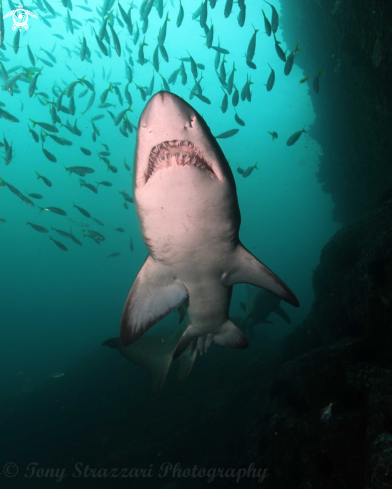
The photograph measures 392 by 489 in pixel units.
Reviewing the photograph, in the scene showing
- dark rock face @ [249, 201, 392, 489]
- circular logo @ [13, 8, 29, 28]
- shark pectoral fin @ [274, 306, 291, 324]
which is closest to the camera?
dark rock face @ [249, 201, 392, 489]

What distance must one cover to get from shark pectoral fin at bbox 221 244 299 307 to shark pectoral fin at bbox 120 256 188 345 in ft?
2.30

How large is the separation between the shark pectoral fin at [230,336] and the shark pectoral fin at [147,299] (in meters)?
1.21

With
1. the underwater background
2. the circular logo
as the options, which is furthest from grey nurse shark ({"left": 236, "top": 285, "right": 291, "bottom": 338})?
the circular logo

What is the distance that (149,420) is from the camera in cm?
762

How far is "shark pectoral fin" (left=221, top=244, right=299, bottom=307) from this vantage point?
2.77 m

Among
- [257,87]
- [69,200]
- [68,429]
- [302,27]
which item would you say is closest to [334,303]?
[68,429]

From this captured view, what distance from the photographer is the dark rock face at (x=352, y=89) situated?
6.13 metres

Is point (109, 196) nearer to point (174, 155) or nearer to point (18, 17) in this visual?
point (18, 17)

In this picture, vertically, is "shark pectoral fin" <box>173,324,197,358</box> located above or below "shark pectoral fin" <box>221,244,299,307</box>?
below

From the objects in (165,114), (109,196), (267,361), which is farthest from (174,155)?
(109,196)

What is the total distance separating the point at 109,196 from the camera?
61.1 m

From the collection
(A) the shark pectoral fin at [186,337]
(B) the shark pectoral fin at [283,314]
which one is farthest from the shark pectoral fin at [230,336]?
(B) the shark pectoral fin at [283,314]

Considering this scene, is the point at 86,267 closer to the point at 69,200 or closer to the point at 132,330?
the point at 69,200

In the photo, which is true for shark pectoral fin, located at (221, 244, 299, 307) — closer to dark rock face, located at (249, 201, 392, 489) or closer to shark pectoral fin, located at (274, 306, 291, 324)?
dark rock face, located at (249, 201, 392, 489)
